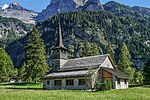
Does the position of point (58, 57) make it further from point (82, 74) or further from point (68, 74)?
point (82, 74)

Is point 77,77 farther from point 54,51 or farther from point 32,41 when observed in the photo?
point 32,41

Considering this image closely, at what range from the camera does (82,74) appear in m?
52.5

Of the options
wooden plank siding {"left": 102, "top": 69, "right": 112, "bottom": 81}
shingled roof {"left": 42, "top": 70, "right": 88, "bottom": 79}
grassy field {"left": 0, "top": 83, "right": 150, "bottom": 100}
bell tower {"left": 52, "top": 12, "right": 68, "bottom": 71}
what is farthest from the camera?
bell tower {"left": 52, "top": 12, "right": 68, "bottom": 71}

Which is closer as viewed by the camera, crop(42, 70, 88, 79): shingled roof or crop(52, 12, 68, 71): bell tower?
crop(42, 70, 88, 79): shingled roof

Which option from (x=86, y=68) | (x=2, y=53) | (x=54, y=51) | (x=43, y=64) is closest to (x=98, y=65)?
(x=86, y=68)

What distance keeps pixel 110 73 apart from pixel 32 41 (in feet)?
91.6

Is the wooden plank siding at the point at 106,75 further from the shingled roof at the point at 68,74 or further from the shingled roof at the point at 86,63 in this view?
the shingled roof at the point at 68,74

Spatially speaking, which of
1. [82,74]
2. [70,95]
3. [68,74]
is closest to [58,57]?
[68,74]

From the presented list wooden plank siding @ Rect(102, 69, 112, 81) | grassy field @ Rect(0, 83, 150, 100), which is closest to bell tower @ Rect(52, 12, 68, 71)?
wooden plank siding @ Rect(102, 69, 112, 81)

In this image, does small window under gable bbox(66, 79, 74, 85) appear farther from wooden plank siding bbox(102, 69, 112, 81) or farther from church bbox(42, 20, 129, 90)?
wooden plank siding bbox(102, 69, 112, 81)

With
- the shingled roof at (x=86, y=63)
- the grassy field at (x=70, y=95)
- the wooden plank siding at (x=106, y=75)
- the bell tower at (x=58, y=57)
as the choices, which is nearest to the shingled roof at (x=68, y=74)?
the shingled roof at (x=86, y=63)

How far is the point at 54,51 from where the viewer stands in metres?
65.2

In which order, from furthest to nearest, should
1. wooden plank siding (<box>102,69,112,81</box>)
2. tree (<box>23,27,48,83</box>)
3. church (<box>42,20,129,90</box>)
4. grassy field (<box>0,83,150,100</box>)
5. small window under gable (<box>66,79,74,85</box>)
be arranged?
tree (<box>23,27,48,83</box>) → small window under gable (<box>66,79,74,85</box>) → wooden plank siding (<box>102,69,112,81</box>) → church (<box>42,20,129,90</box>) → grassy field (<box>0,83,150,100</box>)

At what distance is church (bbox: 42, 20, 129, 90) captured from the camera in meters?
52.2
